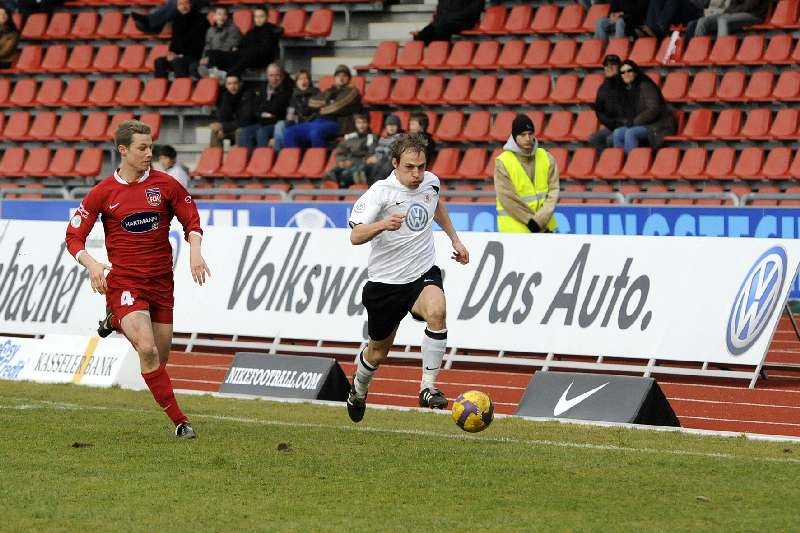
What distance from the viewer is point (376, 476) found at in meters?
8.91

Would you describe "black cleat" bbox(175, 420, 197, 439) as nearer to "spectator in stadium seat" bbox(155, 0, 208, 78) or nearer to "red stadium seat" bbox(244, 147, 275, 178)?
"red stadium seat" bbox(244, 147, 275, 178)

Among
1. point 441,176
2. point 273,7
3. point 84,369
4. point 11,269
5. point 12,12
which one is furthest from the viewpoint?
point 12,12

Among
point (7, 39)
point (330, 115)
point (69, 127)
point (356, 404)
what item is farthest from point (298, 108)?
point (356, 404)

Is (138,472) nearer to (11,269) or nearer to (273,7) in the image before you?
(11,269)

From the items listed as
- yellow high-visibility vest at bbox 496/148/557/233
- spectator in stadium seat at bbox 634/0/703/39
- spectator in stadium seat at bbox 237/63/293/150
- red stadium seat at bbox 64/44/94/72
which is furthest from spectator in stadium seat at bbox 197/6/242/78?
yellow high-visibility vest at bbox 496/148/557/233

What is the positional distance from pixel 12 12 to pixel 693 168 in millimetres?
14686

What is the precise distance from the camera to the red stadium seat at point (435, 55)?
23450mm

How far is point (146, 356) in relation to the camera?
10289mm

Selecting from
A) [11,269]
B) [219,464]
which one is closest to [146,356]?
Result: [219,464]

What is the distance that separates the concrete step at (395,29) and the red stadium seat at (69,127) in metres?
5.09

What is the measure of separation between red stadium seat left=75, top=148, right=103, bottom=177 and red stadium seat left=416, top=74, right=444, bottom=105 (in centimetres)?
568

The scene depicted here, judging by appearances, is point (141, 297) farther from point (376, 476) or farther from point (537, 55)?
point (537, 55)

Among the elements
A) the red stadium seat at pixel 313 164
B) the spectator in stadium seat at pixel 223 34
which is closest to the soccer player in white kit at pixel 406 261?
the red stadium seat at pixel 313 164

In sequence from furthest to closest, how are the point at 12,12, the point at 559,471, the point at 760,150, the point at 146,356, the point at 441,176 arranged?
the point at 12,12 < the point at 441,176 < the point at 760,150 < the point at 146,356 < the point at 559,471
